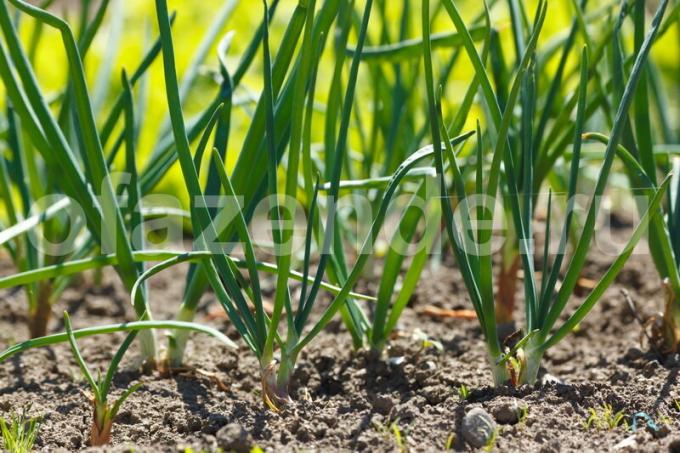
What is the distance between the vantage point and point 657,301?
6.10 feet

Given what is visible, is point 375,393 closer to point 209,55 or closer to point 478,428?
point 478,428

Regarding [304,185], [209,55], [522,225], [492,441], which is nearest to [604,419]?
[492,441]

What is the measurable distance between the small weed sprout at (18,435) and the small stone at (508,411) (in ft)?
2.02

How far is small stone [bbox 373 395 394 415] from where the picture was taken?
1.26 meters

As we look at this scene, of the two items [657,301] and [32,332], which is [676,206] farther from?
[32,332]

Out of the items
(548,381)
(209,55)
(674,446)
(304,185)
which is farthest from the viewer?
(209,55)

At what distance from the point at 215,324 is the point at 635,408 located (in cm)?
95

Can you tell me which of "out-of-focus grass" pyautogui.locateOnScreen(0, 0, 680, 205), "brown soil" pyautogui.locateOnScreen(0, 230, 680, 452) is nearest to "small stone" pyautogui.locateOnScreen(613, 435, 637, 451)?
"brown soil" pyautogui.locateOnScreen(0, 230, 680, 452)

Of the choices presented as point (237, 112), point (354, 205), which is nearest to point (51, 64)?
point (237, 112)

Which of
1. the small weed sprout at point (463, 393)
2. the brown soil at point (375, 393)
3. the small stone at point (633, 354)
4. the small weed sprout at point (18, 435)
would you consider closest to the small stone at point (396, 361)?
the brown soil at point (375, 393)

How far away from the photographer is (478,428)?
1143 millimetres

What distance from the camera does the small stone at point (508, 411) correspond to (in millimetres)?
1199

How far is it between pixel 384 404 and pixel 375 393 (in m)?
0.16

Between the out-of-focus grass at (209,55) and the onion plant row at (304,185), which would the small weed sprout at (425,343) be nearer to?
the onion plant row at (304,185)
